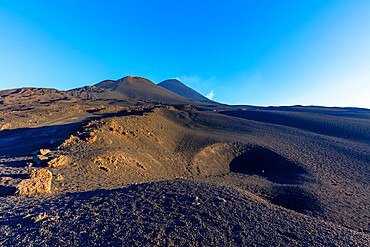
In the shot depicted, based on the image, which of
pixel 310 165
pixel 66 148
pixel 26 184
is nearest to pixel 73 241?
pixel 26 184

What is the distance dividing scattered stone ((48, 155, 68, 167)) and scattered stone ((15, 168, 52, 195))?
160cm

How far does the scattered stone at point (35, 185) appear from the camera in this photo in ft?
16.0

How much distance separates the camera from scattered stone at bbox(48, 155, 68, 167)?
7.15m

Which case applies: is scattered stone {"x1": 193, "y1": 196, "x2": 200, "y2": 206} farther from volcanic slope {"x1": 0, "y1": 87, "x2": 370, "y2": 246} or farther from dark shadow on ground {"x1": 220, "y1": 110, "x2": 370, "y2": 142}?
dark shadow on ground {"x1": 220, "y1": 110, "x2": 370, "y2": 142}

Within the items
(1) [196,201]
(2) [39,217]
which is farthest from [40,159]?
(1) [196,201]

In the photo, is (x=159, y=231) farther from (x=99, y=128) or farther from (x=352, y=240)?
(x=99, y=128)

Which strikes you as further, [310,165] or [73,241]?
[310,165]

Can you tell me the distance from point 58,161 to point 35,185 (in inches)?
96.0

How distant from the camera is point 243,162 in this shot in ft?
44.0

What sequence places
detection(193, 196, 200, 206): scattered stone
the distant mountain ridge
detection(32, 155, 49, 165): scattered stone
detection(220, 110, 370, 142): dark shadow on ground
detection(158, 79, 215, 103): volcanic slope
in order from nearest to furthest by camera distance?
detection(193, 196, 200, 206): scattered stone → detection(32, 155, 49, 165): scattered stone → detection(220, 110, 370, 142): dark shadow on ground → the distant mountain ridge → detection(158, 79, 215, 103): volcanic slope

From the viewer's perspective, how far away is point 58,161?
7312mm

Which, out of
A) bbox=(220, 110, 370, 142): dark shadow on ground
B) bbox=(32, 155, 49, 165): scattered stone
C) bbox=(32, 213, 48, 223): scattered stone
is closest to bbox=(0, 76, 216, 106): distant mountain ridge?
bbox=(220, 110, 370, 142): dark shadow on ground

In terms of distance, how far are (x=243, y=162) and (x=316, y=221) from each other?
Result: 954 cm

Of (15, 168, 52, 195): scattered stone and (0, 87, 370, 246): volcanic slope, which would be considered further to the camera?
(15, 168, 52, 195): scattered stone
